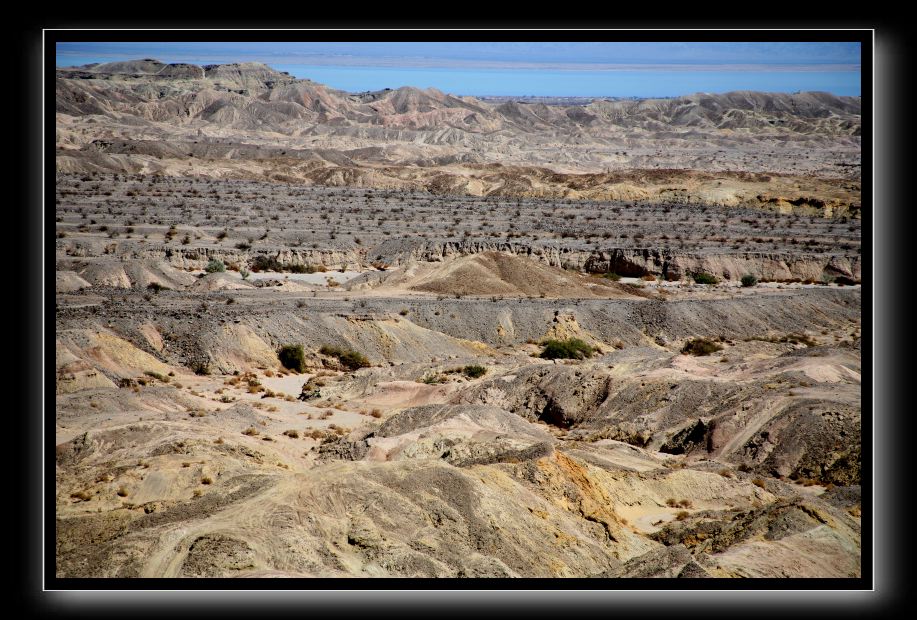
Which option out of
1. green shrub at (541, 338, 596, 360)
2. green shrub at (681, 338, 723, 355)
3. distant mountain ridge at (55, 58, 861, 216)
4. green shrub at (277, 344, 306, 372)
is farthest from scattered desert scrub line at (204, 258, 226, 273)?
distant mountain ridge at (55, 58, 861, 216)

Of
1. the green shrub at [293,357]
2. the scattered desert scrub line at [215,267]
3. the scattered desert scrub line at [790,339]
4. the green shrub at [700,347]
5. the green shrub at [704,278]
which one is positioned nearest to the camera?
the green shrub at [293,357]

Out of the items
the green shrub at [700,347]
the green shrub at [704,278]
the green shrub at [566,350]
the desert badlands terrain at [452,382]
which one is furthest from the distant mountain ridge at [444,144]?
the green shrub at [566,350]

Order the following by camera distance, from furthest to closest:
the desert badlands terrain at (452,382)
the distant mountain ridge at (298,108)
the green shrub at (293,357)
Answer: the distant mountain ridge at (298,108) → the green shrub at (293,357) → the desert badlands terrain at (452,382)

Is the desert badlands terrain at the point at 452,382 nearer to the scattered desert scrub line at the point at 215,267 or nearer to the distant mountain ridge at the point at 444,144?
the scattered desert scrub line at the point at 215,267

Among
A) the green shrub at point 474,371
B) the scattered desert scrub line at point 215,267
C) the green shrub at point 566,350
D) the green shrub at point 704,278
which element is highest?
the scattered desert scrub line at point 215,267

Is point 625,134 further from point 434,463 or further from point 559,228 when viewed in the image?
point 434,463

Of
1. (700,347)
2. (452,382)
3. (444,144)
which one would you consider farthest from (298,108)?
(452,382)
